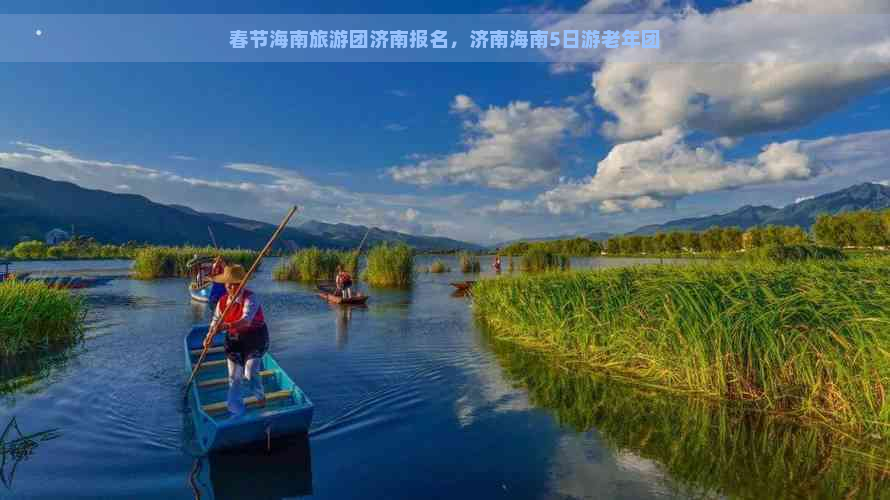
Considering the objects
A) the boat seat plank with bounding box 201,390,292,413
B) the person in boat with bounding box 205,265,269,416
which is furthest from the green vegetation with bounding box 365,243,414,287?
the person in boat with bounding box 205,265,269,416

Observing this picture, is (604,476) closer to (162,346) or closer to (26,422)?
(26,422)

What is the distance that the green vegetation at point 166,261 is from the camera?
46.2 meters

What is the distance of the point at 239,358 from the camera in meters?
8.09

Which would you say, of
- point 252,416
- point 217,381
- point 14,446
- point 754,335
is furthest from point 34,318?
point 754,335

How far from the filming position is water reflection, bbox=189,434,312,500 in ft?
21.3

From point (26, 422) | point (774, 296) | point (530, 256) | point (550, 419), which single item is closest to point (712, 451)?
point (550, 419)

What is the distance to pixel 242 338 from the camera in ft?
26.5

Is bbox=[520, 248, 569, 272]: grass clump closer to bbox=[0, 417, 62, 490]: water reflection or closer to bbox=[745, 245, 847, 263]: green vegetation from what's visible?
bbox=[745, 245, 847, 263]: green vegetation

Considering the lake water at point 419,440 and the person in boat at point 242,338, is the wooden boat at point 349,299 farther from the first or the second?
the person in boat at point 242,338

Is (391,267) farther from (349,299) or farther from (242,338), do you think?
(242,338)

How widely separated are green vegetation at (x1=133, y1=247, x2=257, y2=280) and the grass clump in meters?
31.2

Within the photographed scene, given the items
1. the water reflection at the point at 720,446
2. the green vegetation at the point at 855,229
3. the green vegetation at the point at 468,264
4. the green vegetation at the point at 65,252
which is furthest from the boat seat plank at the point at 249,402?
the green vegetation at the point at 855,229

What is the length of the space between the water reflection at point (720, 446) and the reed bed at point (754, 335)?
671 millimetres

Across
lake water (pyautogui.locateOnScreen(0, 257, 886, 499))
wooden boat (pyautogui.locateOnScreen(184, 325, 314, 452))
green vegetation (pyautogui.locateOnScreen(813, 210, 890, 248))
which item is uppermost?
green vegetation (pyautogui.locateOnScreen(813, 210, 890, 248))
